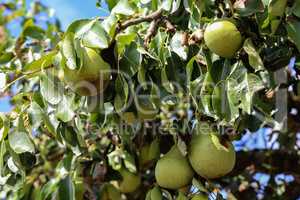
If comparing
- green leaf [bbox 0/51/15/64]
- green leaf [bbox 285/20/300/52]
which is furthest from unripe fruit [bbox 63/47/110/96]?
green leaf [bbox 0/51/15/64]

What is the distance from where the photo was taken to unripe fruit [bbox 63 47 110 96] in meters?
1.13

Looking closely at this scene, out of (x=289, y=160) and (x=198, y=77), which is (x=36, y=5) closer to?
(x=289, y=160)

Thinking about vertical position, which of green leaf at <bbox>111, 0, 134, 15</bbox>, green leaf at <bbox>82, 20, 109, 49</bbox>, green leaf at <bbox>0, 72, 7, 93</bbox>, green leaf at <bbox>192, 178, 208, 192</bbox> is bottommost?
green leaf at <bbox>192, 178, 208, 192</bbox>

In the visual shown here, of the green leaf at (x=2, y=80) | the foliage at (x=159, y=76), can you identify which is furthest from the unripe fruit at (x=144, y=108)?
the green leaf at (x=2, y=80)

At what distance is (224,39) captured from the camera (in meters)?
1.10

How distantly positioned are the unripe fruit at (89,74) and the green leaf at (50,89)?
33 mm

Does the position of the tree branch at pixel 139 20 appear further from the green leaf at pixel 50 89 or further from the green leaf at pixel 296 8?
the green leaf at pixel 296 8

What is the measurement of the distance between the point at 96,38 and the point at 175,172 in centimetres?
34

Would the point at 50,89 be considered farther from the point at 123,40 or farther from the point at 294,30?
the point at 294,30

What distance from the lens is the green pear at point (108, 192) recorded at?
5.18ft

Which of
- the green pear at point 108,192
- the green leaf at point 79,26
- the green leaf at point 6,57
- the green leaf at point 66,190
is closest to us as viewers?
the green leaf at point 79,26

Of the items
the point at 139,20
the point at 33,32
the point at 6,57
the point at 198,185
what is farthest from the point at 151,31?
the point at 33,32

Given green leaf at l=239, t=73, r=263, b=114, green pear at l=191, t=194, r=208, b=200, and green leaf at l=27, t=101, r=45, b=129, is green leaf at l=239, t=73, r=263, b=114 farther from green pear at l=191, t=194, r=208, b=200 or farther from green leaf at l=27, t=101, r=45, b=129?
green leaf at l=27, t=101, r=45, b=129

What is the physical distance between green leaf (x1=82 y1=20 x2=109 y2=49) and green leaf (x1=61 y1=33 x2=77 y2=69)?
0.12 feet
